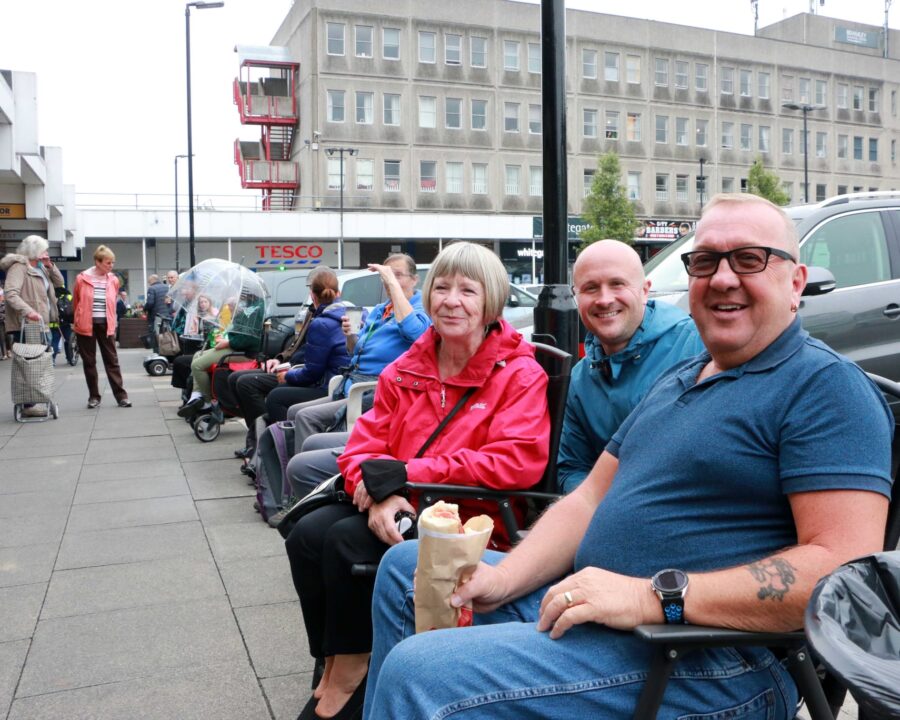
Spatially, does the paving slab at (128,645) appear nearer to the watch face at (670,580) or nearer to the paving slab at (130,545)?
the paving slab at (130,545)

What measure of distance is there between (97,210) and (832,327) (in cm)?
4333

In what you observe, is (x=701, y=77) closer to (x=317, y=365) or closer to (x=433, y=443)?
(x=317, y=365)

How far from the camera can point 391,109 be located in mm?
54281

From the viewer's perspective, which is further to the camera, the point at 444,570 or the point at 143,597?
the point at 143,597

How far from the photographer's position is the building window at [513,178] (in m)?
55.6

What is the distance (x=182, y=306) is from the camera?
33.9ft

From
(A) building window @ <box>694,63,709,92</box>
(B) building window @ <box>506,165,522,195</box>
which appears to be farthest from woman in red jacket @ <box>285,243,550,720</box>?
(A) building window @ <box>694,63,709,92</box>

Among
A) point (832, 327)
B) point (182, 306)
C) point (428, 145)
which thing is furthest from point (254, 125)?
point (832, 327)

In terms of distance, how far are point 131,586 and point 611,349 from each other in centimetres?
297

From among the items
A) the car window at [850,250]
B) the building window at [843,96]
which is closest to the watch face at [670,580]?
the car window at [850,250]

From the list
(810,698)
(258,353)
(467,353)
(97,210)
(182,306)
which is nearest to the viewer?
(810,698)

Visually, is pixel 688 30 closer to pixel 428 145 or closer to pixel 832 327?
pixel 428 145

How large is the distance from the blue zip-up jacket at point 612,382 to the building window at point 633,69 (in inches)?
2370

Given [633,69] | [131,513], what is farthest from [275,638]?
[633,69]
